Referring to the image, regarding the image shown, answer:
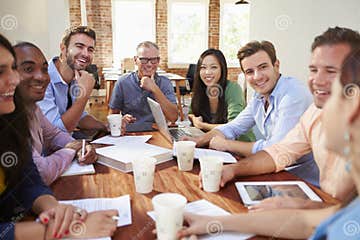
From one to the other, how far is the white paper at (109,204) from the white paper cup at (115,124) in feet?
2.75

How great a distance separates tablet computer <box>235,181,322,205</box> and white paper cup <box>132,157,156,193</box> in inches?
12.4

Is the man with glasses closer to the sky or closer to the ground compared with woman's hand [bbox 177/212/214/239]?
closer to the sky

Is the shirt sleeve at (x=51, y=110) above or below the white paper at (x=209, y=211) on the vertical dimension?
above

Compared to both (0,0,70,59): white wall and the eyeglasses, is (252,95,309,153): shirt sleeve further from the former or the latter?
(0,0,70,59): white wall

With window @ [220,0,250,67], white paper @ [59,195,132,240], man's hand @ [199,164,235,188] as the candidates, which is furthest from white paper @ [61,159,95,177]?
window @ [220,0,250,67]

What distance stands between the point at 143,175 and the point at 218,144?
0.63 meters

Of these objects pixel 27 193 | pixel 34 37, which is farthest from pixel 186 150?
pixel 34 37

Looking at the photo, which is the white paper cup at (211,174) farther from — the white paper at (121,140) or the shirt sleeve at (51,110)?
the shirt sleeve at (51,110)

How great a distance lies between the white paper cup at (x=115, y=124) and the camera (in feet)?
6.25

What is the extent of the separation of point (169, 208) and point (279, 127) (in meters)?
1.10

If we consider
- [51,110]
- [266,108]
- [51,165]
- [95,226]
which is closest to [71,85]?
[51,110]

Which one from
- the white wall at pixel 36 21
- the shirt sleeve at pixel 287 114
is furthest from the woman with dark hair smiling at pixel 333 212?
the white wall at pixel 36 21

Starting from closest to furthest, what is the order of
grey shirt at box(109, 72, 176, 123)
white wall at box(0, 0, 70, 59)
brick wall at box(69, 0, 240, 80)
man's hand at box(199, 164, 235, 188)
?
man's hand at box(199, 164, 235, 188)
white wall at box(0, 0, 70, 59)
grey shirt at box(109, 72, 176, 123)
brick wall at box(69, 0, 240, 80)

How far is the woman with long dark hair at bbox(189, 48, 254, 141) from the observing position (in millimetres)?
2563
